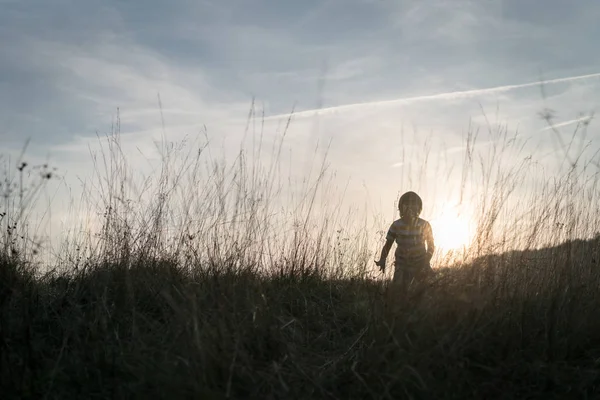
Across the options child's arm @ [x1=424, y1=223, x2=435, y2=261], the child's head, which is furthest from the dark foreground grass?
the child's head

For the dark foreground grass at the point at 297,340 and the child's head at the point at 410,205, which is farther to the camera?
the child's head at the point at 410,205

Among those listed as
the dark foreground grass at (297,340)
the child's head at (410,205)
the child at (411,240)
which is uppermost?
the child's head at (410,205)

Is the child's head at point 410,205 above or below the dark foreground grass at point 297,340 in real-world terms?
above

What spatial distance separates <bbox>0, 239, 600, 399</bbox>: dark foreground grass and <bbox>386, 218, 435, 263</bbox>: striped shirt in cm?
89

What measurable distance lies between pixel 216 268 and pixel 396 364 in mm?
1844

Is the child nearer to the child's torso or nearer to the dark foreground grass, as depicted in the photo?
the child's torso

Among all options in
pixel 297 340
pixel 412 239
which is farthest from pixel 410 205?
pixel 297 340

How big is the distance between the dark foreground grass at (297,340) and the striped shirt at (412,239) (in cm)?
89

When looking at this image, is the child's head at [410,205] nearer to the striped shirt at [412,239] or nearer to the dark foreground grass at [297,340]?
the striped shirt at [412,239]

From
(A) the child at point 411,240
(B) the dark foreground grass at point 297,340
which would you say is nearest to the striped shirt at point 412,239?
(A) the child at point 411,240

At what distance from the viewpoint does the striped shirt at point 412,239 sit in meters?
4.72

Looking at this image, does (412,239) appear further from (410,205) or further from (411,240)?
(410,205)

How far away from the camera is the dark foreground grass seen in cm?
234

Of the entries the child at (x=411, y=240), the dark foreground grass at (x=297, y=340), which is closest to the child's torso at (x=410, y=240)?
the child at (x=411, y=240)
